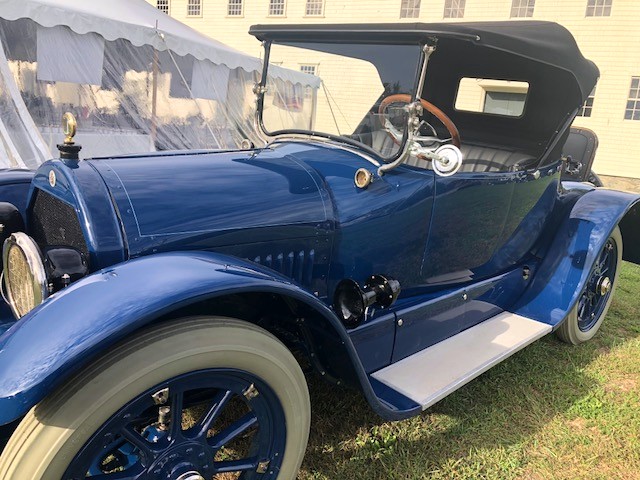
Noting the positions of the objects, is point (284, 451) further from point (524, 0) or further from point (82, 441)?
point (524, 0)

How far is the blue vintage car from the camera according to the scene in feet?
4.93

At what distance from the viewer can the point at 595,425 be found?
298 cm

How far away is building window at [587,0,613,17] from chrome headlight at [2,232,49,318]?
1814 cm

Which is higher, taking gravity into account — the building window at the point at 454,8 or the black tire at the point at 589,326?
the building window at the point at 454,8

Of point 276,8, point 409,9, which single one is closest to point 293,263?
point 409,9

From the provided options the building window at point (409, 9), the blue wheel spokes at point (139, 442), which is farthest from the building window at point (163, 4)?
the blue wheel spokes at point (139, 442)

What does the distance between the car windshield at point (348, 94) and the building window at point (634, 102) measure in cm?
1634

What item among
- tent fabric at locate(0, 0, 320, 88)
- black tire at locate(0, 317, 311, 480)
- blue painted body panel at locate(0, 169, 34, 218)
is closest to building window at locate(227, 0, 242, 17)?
tent fabric at locate(0, 0, 320, 88)

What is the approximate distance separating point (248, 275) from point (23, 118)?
738cm

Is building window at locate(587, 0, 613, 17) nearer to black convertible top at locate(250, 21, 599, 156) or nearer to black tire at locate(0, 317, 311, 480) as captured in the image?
black convertible top at locate(250, 21, 599, 156)

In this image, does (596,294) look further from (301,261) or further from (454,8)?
(454,8)

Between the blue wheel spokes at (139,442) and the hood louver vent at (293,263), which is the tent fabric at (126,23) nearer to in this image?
the hood louver vent at (293,263)

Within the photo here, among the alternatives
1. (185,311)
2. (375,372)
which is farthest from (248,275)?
(375,372)

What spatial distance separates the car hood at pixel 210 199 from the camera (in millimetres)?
1968
